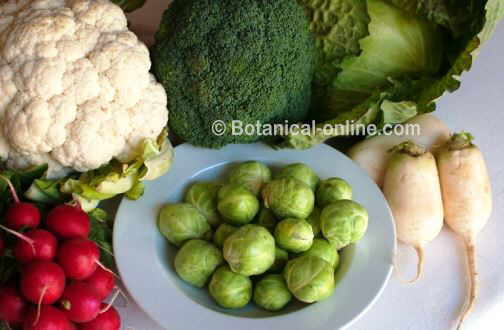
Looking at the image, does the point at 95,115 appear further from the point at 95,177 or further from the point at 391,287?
the point at 391,287

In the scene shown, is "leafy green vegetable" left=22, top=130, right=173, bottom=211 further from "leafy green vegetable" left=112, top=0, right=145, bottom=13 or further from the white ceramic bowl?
"leafy green vegetable" left=112, top=0, right=145, bottom=13

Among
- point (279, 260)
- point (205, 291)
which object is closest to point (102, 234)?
point (205, 291)

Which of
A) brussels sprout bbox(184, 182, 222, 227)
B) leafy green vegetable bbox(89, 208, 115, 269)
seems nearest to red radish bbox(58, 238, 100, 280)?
leafy green vegetable bbox(89, 208, 115, 269)

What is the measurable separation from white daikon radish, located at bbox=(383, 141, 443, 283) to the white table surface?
1.3 inches

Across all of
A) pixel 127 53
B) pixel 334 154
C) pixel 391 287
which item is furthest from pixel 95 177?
pixel 391 287

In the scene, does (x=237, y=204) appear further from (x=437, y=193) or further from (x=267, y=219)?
(x=437, y=193)

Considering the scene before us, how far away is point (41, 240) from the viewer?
74 cm

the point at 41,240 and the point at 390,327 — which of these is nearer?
the point at 41,240

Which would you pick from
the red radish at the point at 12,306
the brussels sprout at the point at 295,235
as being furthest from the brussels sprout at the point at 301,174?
the red radish at the point at 12,306

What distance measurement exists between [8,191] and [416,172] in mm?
→ 678

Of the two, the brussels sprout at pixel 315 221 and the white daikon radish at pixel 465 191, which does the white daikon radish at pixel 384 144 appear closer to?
the white daikon radish at pixel 465 191

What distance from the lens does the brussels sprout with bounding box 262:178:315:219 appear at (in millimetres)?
884

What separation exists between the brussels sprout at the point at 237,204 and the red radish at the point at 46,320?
298 mm

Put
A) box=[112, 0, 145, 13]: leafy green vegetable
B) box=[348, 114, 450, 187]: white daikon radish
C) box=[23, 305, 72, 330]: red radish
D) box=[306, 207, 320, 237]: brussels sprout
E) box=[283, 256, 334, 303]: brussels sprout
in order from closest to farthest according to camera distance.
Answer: box=[23, 305, 72, 330]: red radish < box=[283, 256, 334, 303]: brussels sprout < box=[306, 207, 320, 237]: brussels sprout < box=[348, 114, 450, 187]: white daikon radish < box=[112, 0, 145, 13]: leafy green vegetable
